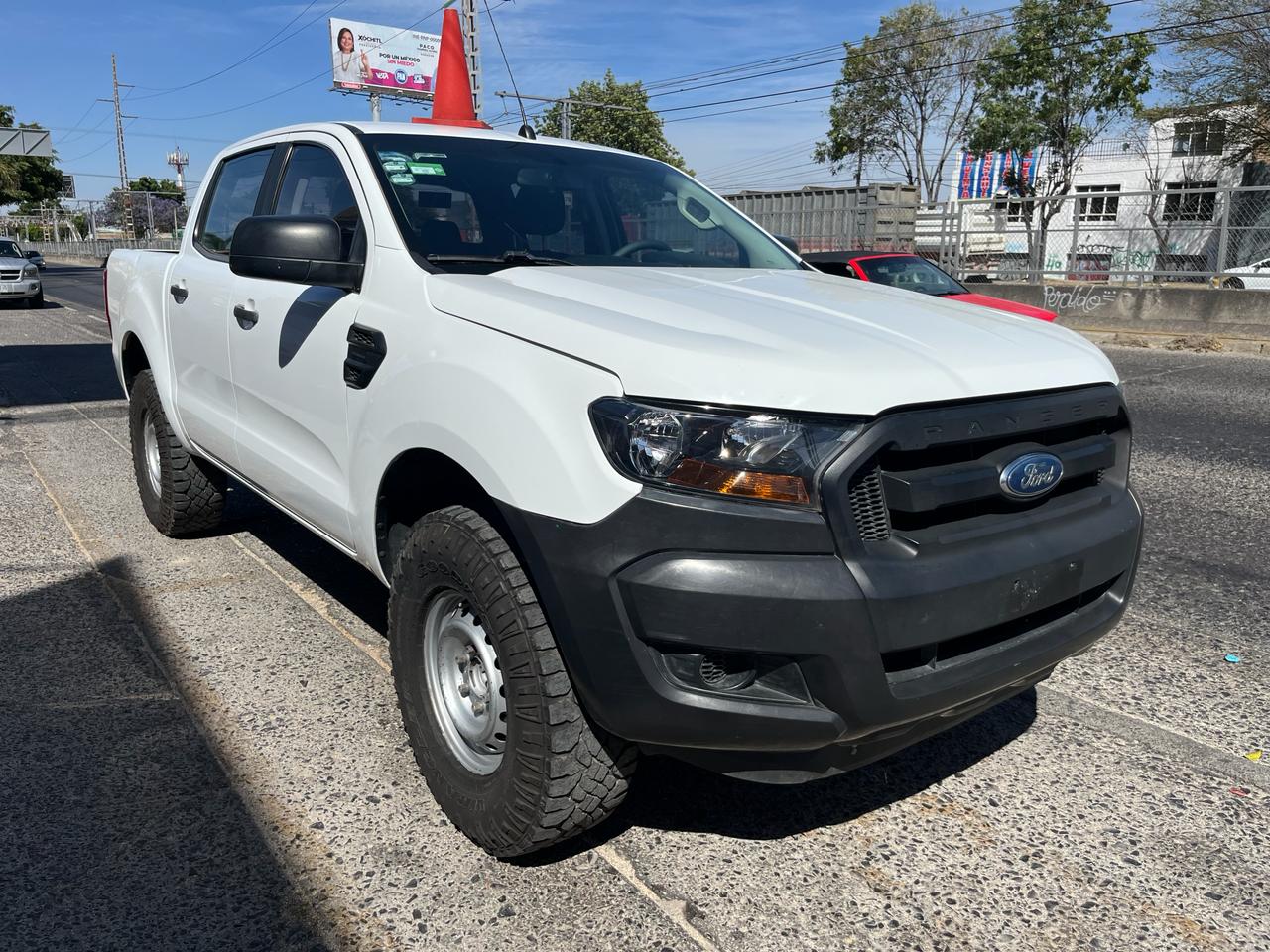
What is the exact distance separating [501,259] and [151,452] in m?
3.08

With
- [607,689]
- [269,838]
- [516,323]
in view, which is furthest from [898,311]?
[269,838]

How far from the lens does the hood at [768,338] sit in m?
2.04

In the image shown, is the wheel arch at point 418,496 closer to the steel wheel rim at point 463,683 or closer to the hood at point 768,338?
the steel wheel rim at point 463,683

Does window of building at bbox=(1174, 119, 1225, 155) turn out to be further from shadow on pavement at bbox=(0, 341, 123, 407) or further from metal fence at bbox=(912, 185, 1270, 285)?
shadow on pavement at bbox=(0, 341, 123, 407)

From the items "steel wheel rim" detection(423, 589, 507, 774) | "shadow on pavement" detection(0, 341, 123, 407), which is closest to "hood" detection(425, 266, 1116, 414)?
"steel wheel rim" detection(423, 589, 507, 774)

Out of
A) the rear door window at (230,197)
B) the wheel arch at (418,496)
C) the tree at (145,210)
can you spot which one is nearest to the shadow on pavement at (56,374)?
the rear door window at (230,197)

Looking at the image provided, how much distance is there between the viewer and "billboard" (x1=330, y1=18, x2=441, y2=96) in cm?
5659

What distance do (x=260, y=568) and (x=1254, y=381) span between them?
35.0ft

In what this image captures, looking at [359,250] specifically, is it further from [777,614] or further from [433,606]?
[777,614]

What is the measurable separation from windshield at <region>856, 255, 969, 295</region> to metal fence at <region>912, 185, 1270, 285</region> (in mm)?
4810

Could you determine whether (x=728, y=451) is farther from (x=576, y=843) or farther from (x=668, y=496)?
(x=576, y=843)

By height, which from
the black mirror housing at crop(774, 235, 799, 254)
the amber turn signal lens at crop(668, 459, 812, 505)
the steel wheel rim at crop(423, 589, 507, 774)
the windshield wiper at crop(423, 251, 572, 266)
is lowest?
the steel wheel rim at crop(423, 589, 507, 774)

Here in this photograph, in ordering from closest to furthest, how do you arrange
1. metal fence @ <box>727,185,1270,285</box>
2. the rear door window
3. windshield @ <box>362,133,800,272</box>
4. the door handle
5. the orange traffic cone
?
windshield @ <box>362,133,800,272</box> < the door handle < the rear door window < the orange traffic cone < metal fence @ <box>727,185,1270,285</box>

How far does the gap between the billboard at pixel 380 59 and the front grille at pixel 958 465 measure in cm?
5960
